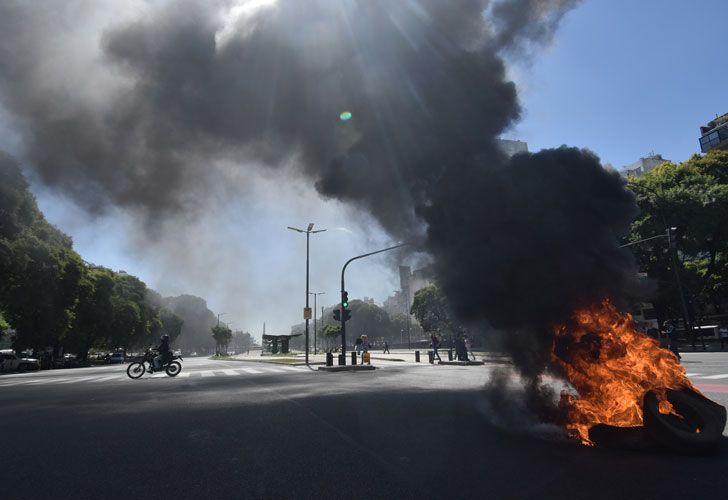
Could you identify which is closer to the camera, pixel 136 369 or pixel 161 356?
pixel 161 356

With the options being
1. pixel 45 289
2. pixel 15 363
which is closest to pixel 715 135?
pixel 45 289

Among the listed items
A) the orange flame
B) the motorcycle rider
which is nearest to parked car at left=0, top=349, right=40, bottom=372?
the motorcycle rider

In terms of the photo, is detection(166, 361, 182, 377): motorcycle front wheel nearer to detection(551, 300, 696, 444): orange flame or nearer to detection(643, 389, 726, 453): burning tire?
detection(551, 300, 696, 444): orange flame

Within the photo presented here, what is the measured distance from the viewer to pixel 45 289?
102 feet

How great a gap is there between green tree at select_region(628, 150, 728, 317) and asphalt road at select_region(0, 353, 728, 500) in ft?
100

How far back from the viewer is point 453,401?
9.19 m

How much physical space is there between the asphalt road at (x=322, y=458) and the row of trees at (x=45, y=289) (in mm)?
21541

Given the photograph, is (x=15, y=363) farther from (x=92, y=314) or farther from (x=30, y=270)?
(x=92, y=314)

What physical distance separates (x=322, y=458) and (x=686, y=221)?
126ft

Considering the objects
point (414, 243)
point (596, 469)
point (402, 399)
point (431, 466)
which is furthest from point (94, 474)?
point (414, 243)

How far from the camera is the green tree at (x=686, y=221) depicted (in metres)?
32.8

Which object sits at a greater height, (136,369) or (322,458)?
(136,369)

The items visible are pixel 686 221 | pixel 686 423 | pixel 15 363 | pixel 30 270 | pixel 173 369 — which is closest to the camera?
pixel 686 423

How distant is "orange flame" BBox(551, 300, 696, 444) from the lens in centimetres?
522
